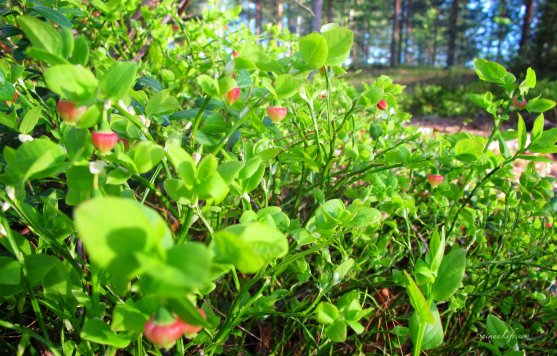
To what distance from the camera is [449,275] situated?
1.49 ft

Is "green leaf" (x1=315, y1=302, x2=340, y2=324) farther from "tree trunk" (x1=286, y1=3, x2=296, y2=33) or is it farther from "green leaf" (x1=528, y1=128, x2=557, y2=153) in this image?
"tree trunk" (x1=286, y1=3, x2=296, y2=33)

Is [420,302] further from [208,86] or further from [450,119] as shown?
[450,119]

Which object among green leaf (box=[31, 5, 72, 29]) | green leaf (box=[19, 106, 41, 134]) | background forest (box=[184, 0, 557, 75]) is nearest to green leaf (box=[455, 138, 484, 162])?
green leaf (box=[19, 106, 41, 134])

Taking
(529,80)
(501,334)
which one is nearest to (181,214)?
(501,334)

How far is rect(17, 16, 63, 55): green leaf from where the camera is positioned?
14.0 inches

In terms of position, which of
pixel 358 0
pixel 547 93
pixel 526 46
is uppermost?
pixel 358 0

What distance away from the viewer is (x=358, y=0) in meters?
20.6

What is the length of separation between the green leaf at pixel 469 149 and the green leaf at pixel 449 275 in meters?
0.22

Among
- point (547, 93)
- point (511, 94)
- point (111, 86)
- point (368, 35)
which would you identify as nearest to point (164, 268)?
point (111, 86)

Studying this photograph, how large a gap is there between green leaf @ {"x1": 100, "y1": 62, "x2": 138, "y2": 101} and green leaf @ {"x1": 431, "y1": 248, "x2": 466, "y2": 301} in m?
0.40

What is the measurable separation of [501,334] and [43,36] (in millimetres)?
725

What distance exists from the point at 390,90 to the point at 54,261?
2.26ft

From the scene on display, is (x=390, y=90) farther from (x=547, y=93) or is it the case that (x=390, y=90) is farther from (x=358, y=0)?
(x=358, y=0)

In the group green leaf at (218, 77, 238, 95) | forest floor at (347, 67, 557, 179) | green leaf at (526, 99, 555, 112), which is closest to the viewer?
green leaf at (218, 77, 238, 95)
